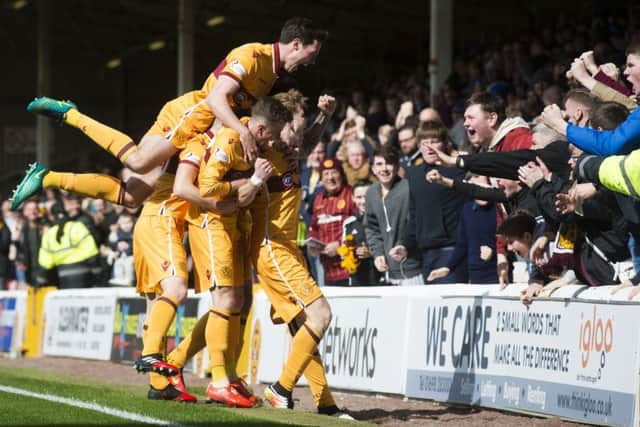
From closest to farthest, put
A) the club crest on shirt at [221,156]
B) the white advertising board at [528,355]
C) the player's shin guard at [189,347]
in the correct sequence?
the white advertising board at [528,355], the club crest on shirt at [221,156], the player's shin guard at [189,347]

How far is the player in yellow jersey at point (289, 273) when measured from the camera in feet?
30.9

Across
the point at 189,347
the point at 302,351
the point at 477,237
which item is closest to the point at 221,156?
the point at 302,351

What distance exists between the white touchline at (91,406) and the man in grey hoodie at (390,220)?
4124 millimetres

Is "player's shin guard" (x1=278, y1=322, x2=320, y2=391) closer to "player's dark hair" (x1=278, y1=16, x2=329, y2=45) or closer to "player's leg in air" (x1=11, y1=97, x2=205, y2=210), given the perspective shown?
"player's leg in air" (x1=11, y1=97, x2=205, y2=210)

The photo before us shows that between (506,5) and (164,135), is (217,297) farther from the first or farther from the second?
(506,5)

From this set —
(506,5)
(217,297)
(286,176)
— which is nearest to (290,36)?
(286,176)

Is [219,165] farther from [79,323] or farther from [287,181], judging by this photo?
[79,323]

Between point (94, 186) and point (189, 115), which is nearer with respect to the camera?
point (189, 115)

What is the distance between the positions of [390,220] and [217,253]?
3.80 m

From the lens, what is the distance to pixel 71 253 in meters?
19.1

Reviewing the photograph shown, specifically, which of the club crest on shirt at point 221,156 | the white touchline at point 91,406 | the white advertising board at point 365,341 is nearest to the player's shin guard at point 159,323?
the white touchline at point 91,406

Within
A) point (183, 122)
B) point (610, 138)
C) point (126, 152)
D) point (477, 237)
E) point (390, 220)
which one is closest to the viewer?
point (610, 138)

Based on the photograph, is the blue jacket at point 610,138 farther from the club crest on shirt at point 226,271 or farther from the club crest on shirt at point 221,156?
the club crest on shirt at point 226,271

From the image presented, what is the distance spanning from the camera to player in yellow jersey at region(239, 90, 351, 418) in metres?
9.41
